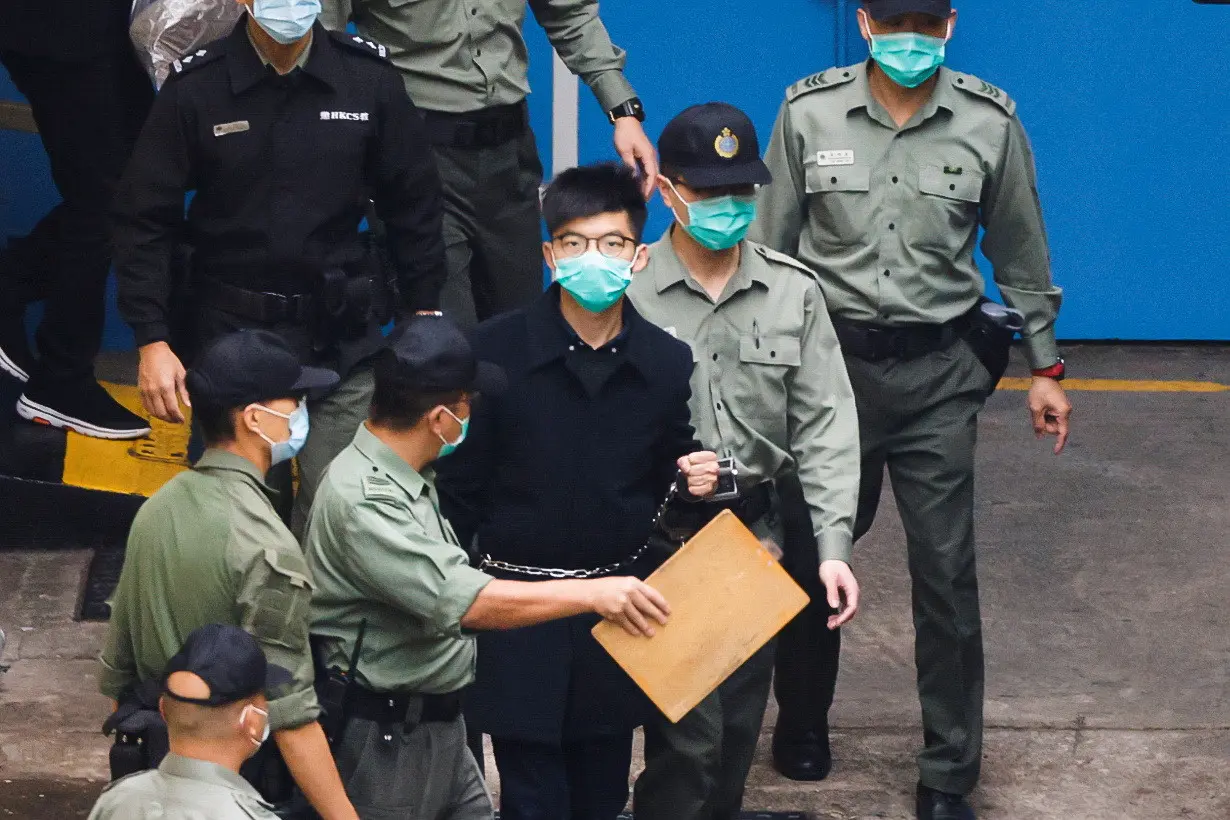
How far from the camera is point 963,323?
534 centimetres

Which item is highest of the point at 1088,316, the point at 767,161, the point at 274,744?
the point at 767,161

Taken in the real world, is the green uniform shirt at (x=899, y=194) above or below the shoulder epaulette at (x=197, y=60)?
below

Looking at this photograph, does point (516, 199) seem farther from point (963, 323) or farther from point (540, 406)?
point (540, 406)

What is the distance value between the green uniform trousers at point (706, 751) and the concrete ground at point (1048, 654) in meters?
0.65

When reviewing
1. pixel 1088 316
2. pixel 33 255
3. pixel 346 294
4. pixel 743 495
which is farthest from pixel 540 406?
pixel 1088 316

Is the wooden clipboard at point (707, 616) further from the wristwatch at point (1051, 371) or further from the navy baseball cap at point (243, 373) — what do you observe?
the wristwatch at point (1051, 371)

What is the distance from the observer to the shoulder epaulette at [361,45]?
16.6 feet

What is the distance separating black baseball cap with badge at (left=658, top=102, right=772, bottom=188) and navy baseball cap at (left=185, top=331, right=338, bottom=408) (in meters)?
1.14

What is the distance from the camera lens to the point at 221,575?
3705 mm

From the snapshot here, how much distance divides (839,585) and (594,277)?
2.95ft

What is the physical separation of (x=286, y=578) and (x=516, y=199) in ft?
8.00

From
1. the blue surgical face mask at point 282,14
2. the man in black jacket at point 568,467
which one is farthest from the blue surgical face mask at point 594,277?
the blue surgical face mask at point 282,14

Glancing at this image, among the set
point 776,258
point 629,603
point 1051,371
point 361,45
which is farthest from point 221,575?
point 1051,371

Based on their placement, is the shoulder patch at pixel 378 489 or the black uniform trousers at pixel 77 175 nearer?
the shoulder patch at pixel 378 489
